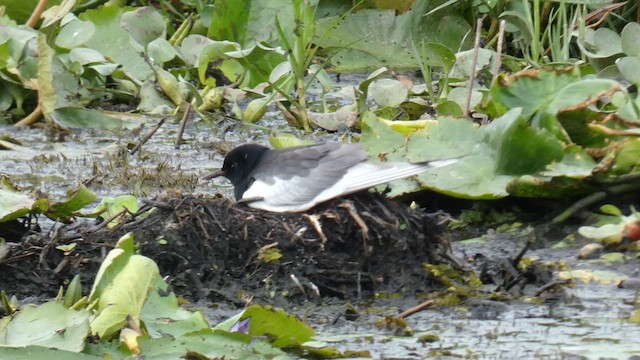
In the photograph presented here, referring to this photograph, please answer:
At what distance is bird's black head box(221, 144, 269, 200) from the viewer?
5242 millimetres

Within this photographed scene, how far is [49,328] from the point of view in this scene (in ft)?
11.9

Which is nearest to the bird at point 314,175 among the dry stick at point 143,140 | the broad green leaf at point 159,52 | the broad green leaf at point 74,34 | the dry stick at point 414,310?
the dry stick at point 414,310

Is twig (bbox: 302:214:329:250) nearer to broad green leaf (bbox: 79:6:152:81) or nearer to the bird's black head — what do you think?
the bird's black head

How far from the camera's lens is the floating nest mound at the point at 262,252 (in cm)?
450

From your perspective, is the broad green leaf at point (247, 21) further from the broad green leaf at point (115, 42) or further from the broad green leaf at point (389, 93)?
the broad green leaf at point (389, 93)

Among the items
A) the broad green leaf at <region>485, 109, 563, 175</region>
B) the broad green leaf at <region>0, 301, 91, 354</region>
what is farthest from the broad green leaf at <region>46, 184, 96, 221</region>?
Answer: the broad green leaf at <region>485, 109, 563, 175</region>

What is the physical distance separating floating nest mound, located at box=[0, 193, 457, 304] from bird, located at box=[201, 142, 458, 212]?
0.29ft

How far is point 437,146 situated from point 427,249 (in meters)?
0.82

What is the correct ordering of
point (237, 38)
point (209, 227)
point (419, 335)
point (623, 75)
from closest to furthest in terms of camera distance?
point (419, 335), point (209, 227), point (623, 75), point (237, 38)

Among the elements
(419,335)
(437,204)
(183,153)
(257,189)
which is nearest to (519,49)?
(183,153)

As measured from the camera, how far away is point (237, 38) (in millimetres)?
8320

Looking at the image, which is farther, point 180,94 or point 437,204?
point 180,94

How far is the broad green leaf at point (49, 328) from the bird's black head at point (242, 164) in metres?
1.59

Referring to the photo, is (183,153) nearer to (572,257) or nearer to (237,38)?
(237,38)
